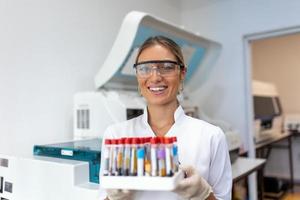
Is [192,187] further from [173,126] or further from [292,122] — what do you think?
[292,122]

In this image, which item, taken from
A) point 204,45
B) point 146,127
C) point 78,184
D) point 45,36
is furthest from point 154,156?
point 204,45

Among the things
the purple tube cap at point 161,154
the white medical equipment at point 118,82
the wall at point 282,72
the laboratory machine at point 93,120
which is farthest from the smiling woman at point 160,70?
the wall at point 282,72

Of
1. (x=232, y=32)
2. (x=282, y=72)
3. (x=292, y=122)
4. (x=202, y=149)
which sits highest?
(x=232, y=32)

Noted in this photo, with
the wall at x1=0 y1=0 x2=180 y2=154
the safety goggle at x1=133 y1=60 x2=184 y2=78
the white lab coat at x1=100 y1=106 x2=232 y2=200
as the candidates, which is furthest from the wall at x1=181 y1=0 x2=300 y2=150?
the safety goggle at x1=133 y1=60 x2=184 y2=78

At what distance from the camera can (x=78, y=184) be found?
1105mm

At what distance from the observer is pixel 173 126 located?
0.87m

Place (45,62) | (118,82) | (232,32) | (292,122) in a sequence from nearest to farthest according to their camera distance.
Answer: (45,62), (118,82), (232,32), (292,122)

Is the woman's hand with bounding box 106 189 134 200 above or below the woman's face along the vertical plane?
below

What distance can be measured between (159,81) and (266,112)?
3.46m

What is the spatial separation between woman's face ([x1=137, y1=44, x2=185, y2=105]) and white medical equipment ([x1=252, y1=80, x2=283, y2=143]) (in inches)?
113

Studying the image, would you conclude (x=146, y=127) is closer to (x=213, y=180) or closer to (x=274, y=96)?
(x=213, y=180)

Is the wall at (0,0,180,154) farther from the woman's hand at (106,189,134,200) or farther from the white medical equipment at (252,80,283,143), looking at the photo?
the white medical equipment at (252,80,283,143)

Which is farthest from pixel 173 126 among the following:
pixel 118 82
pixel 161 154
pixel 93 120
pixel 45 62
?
pixel 45 62

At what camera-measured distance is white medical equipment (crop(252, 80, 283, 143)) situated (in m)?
3.61
